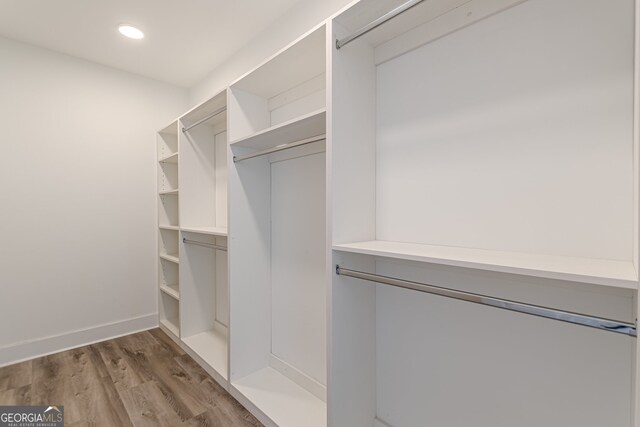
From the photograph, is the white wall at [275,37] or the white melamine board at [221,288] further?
the white melamine board at [221,288]

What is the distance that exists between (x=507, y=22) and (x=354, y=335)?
135 centimetres

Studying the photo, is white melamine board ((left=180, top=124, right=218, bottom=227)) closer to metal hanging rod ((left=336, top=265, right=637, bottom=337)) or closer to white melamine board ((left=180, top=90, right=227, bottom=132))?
white melamine board ((left=180, top=90, right=227, bottom=132))

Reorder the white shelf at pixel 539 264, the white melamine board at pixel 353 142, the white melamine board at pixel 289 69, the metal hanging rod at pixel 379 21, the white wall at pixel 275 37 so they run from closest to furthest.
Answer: the white shelf at pixel 539 264, the metal hanging rod at pixel 379 21, the white melamine board at pixel 353 142, the white melamine board at pixel 289 69, the white wall at pixel 275 37

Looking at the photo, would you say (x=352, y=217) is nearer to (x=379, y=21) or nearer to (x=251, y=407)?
(x=379, y=21)

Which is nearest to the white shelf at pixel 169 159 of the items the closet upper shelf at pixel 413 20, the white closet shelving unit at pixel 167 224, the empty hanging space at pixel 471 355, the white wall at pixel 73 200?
the white closet shelving unit at pixel 167 224

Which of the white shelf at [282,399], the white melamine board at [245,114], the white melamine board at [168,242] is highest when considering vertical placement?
the white melamine board at [245,114]

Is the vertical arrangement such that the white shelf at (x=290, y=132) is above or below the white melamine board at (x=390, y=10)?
below

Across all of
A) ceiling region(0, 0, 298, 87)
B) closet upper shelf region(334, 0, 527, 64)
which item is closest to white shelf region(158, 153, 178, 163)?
ceiling region(0, 0, 298, 87)

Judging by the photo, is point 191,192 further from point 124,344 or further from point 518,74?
point 518,74

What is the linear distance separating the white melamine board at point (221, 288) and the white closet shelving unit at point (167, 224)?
46 cm

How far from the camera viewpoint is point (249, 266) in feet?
6.57

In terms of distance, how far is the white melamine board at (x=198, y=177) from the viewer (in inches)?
101

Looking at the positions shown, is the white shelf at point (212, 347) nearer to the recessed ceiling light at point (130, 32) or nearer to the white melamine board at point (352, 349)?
the white melamine board at point (352, 349)

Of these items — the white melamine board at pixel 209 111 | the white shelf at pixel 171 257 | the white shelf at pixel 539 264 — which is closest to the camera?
the white shelf at pixel 539 264
